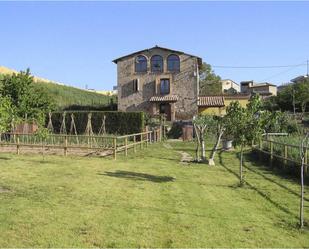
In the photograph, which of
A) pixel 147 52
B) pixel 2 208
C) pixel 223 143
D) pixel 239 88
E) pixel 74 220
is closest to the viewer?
A: pixel 74 220

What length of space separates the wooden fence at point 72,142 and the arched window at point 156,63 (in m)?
16.4

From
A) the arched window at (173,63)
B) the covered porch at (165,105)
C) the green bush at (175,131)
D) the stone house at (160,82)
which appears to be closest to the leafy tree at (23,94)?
the green bush at (175,131)

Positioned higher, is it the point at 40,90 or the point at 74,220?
the point at 40,90

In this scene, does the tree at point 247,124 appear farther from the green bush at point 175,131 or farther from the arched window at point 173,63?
the arched window at point 173,63

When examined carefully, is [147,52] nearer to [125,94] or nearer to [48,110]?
[125,94]

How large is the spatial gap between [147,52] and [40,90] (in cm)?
1417

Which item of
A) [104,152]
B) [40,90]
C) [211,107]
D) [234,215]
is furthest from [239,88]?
[234,215]

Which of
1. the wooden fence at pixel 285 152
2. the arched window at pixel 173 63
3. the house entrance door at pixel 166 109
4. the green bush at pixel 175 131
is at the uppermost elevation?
the arched window at pixel 173 63

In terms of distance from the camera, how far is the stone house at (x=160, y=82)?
4412cm

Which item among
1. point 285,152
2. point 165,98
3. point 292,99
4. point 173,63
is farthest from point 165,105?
point 285,152

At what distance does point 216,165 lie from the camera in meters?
18.2

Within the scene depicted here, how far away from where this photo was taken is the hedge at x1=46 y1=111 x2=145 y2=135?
33.8m

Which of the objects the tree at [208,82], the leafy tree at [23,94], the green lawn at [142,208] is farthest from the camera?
the tree at [208,82]

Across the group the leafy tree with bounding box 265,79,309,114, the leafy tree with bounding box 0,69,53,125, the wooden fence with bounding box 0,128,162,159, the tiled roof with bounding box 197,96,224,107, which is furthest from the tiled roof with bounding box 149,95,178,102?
the leafy tree with bounding box 265,79,309,114
